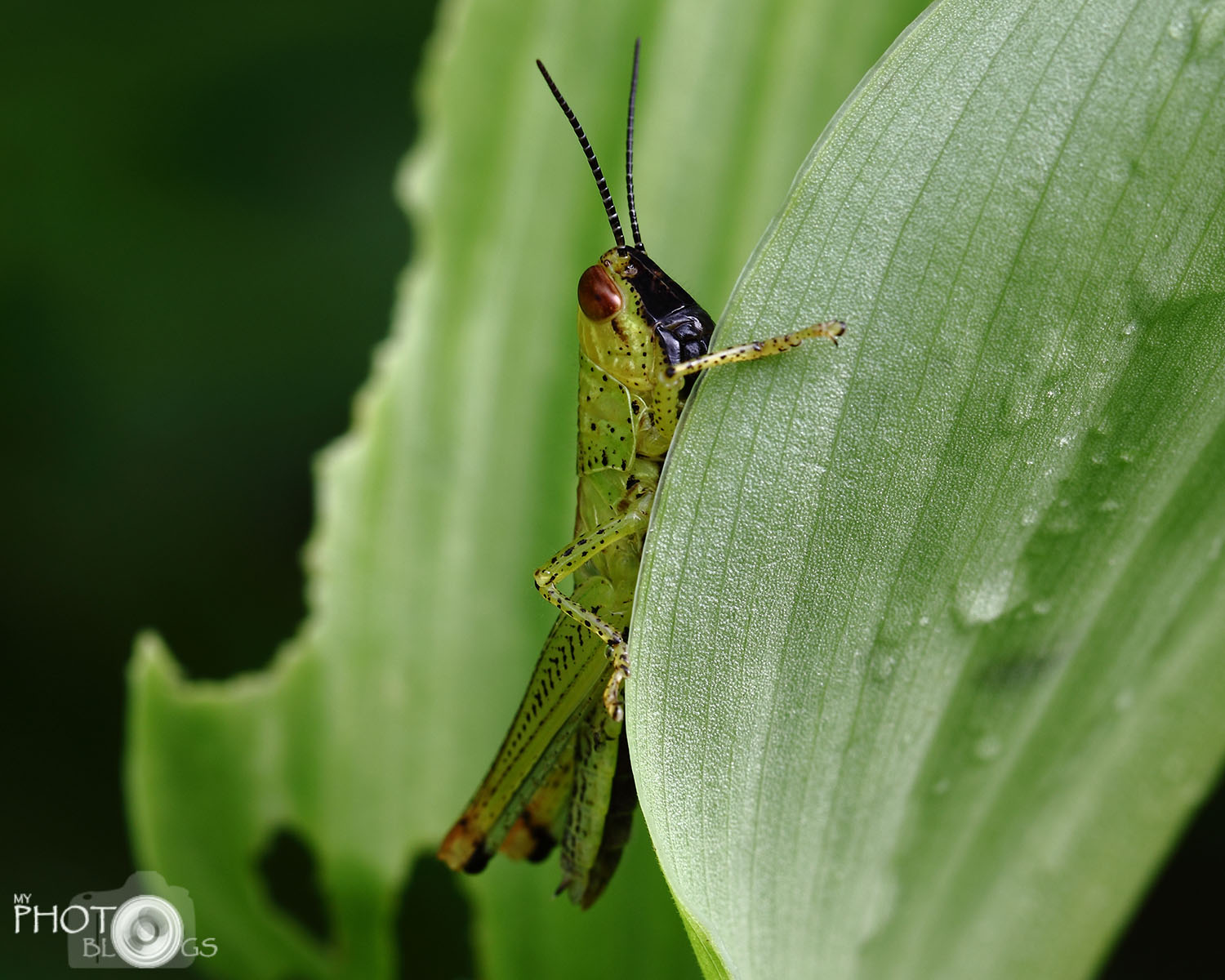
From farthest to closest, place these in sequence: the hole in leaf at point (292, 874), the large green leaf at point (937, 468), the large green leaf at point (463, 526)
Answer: the hole in leaf at point (292, 874), the large green leaf at point (463, 526), the large green leaf at point (937, 468)

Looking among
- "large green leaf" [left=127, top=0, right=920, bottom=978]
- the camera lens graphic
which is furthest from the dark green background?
"large green leaf" [left=127, top=0, right=920, bottom=978]

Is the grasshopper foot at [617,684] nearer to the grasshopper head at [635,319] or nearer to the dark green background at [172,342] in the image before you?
the grasshopper head at [635,319]

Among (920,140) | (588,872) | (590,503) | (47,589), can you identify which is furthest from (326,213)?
(920,140)

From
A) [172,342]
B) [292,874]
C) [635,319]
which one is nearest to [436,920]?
[292,874]

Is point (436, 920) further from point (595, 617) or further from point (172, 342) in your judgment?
point (172, 342)

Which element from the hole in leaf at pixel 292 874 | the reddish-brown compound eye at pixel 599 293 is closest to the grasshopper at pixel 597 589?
the reddish-brown compound eye at pixel 599 293
